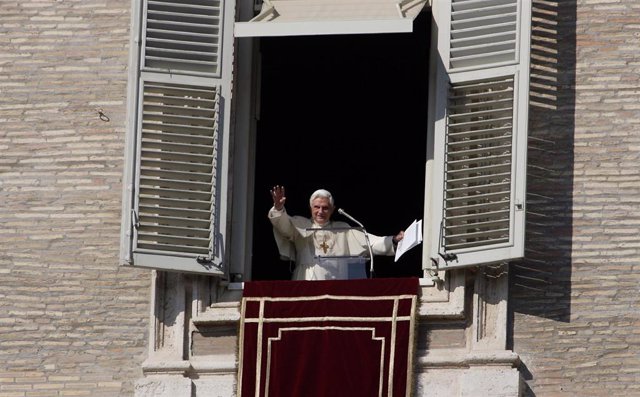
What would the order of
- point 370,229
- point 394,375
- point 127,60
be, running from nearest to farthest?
A: point 394,375, point 127,60, point 370,229

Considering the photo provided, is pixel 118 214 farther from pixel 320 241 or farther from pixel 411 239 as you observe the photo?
pixel 411 239

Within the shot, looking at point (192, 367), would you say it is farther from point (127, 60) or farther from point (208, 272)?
point (127, 60)

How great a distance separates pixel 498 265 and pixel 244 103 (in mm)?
2029

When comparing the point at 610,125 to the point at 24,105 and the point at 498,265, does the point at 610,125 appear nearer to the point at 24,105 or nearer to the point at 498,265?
the point at 498,265

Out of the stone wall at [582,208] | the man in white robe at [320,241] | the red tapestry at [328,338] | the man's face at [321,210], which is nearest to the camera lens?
the red tapestry at [328,338]

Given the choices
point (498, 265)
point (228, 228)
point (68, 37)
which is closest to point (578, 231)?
point (498, 265)

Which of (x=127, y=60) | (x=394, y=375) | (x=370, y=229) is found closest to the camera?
(x=394, y=375)

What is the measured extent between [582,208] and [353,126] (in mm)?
4625

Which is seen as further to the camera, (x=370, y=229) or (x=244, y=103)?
(x=370, y=229)

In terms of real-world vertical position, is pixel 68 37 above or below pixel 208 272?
above

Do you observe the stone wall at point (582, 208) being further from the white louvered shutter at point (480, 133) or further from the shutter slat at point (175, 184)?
the shutter slat at point (175, 184)

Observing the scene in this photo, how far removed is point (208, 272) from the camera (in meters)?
18.5

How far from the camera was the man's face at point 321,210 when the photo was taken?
1981cm

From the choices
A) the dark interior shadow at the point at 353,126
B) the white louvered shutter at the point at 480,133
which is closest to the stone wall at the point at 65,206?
the white louvered shutter at the point at 480,133
